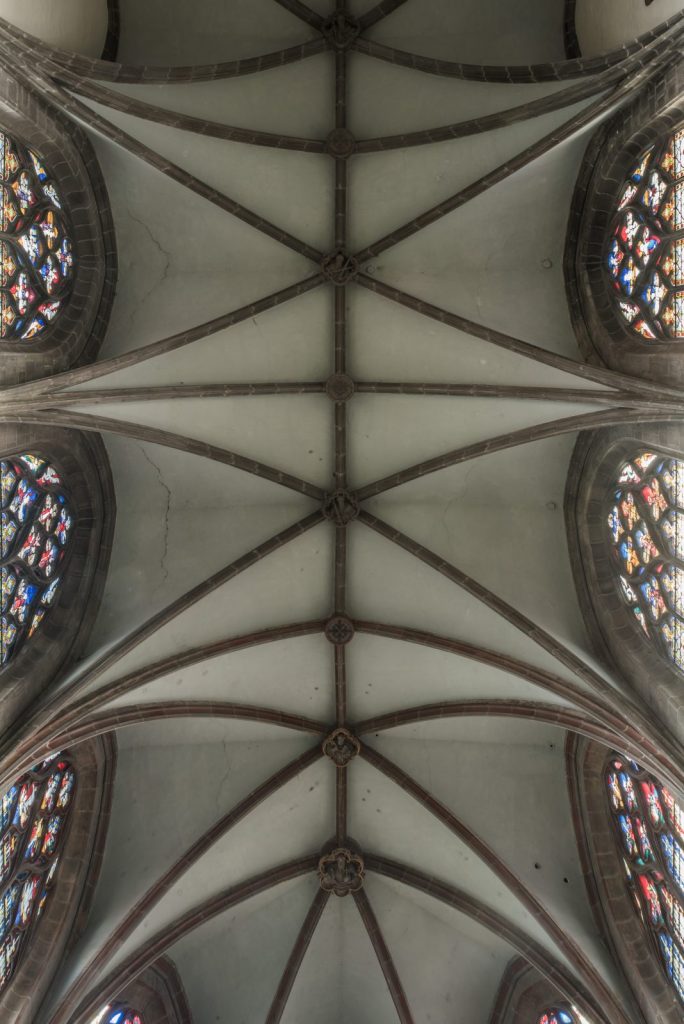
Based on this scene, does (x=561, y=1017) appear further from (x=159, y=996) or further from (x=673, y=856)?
(x=159, y=996)

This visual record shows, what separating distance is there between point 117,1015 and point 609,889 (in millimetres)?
8079

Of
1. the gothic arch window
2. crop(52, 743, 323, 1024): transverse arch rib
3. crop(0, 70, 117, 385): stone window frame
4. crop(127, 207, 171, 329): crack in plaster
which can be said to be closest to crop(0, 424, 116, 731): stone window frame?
crop(0, 70, 117, 385): stone window frame

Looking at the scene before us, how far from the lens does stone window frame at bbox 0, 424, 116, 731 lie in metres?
13.4

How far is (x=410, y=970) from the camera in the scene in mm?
17484

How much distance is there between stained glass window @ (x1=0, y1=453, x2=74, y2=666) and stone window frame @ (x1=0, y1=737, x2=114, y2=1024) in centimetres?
292

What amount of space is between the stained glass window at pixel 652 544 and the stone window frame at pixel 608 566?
164 mm

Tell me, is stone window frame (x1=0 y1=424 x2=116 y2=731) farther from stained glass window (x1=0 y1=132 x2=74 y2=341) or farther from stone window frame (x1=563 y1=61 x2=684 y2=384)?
stone window frame (x1=563 y1=61 x2=684 y2=384)

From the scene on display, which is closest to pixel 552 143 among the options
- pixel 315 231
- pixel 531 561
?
pixel 315 231

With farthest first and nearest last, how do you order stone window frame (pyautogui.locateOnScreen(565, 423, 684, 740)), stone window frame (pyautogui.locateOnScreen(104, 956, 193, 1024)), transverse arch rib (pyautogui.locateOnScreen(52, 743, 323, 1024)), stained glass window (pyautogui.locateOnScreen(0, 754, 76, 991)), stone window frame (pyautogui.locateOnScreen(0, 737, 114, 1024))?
stone window frame (pyautogui.locateOnScreen(104, 956, 193, 1024))
transverse arch rib (pyautogui.locateOnScreen(52, 743, 323, 1024))
stone window frame (pyautogui.locateOnScreen(0, 737, 114, 1024))
stained glass window (pyautogui.locateOnScreen(0, 754, 76, 991))
stone window frame (pyautogui.locateOnScreen(565, 423, 684, 740))

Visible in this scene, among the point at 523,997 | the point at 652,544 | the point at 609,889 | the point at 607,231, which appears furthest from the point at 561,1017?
the point at 607,231

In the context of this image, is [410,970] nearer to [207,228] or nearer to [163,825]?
[163,825]

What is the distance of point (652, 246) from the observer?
13727 mm

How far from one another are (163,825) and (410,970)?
522cm

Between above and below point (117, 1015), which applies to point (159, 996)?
above
